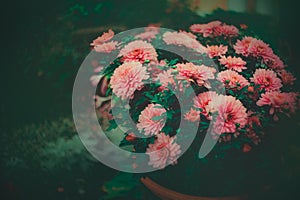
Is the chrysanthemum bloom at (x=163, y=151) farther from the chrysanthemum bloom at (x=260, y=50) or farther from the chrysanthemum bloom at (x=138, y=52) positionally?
the chrysanthemum bloom at (x=260, y=50)

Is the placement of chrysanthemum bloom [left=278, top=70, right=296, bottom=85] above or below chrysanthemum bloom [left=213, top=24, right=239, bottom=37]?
below

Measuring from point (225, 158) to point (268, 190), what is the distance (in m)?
0.18

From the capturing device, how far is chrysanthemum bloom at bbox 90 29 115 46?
1.36m

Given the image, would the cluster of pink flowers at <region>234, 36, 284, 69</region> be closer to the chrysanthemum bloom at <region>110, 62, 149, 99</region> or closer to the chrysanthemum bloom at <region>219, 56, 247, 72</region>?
the chrysanthemum bloom at <region>219, 56, 247, 72</region>

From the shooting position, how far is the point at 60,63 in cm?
135

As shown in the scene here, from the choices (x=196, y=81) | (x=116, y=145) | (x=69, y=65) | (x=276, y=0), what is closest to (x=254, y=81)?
(x=196, y=81)

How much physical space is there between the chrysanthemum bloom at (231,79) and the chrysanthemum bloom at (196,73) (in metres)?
0.03

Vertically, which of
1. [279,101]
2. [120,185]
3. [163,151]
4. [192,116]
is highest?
[279,101]

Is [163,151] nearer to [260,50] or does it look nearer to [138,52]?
[138,52]

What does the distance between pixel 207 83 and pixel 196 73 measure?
48 mm

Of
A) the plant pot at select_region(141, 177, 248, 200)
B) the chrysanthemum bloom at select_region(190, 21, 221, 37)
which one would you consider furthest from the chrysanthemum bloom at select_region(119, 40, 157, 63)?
the plant pot at select_region(141, 177, 248, 200)

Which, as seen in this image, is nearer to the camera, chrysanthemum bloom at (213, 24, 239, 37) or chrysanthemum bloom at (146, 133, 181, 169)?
chrysanthemum bloom at (146, 133, 181, 169)

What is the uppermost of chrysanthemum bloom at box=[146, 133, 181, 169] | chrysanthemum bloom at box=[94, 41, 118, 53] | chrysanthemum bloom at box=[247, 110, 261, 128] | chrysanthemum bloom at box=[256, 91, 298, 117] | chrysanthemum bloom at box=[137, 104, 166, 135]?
chrysanthemum bloom at box=[94, 41, 118, 53]

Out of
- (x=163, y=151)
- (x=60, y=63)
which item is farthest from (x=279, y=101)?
(x=60, y=63)
